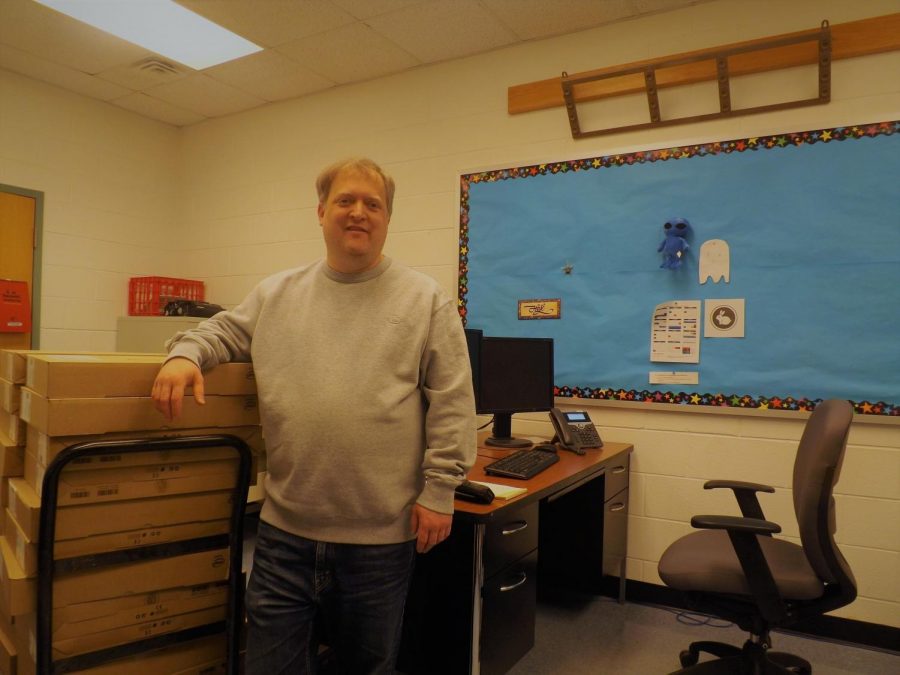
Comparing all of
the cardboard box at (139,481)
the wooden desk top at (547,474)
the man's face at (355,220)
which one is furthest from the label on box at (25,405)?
the wooden desk top at (547,474)

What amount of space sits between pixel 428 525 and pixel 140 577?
2.12 ft

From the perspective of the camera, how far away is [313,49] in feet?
11.0

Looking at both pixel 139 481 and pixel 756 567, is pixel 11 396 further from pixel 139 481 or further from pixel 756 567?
pixel 756 567

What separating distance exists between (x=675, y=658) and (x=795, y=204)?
6.02 feet

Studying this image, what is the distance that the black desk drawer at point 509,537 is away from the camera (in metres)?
1.70

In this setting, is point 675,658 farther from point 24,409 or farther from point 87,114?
point 87,114

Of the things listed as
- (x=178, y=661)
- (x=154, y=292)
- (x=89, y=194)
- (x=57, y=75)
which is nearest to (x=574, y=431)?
(x=178, y=661)

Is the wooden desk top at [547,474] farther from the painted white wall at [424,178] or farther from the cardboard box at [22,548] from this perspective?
the cardboard box at [22,548]

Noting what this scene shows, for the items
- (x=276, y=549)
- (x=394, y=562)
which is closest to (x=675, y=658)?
(x=394, y=562)

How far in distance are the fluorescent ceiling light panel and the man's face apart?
2256 millimetres

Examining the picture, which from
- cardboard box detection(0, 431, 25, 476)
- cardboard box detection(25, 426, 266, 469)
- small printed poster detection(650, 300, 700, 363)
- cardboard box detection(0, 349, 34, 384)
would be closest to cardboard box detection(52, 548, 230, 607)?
cardboard box detection(25, 426, 266, 469)

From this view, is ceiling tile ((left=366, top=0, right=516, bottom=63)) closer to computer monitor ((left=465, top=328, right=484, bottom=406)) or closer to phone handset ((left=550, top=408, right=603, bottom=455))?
computer monitor ((left=465, top=328, right=484, bottom=406))

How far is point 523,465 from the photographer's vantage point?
2113 mm

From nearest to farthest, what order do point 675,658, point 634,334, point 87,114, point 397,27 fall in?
point 675,658
point 634,334
point 397,27
point 87,114
